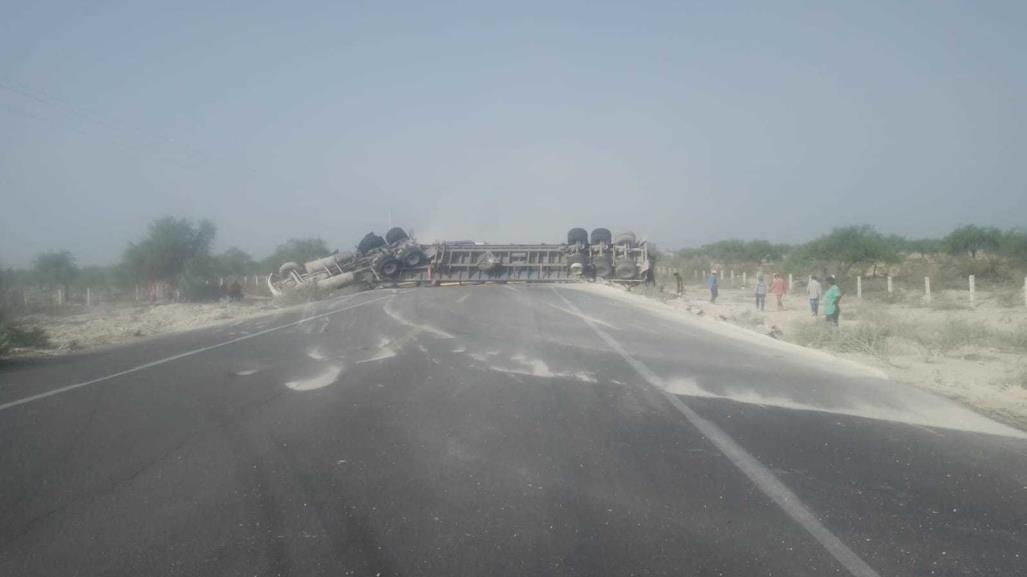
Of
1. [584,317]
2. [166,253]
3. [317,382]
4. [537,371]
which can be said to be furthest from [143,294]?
[537,371]

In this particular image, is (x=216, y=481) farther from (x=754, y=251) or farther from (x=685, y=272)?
(x=754, y=251)

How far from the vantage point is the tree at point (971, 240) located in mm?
47094

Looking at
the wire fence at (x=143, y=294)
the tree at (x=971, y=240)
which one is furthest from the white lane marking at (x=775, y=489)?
the tree at (x=971, y=240)

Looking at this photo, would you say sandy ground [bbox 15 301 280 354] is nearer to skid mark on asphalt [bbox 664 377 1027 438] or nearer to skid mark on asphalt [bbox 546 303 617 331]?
skid mark on asphalt [bbox 546 303 617 331]

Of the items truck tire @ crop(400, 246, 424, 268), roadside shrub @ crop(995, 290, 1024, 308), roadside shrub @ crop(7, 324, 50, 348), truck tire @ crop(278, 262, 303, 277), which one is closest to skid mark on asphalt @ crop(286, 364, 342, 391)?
roadside shrub @ crop(7, 324, 50, 348)

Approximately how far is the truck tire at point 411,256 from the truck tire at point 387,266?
39cm

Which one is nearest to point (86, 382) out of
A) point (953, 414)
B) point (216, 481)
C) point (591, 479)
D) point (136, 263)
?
point (216, 481)

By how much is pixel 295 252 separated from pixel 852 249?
4718 cm

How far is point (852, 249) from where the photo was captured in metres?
44.2

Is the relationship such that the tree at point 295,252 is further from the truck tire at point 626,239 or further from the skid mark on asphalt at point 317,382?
the skid mark on asphalt at point 317,382

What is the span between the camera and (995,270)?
36844mm

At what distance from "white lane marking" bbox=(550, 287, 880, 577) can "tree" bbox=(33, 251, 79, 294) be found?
183 feet

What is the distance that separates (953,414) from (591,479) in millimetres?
5105

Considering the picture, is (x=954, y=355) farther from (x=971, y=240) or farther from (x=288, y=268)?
(x=971, y=240)
